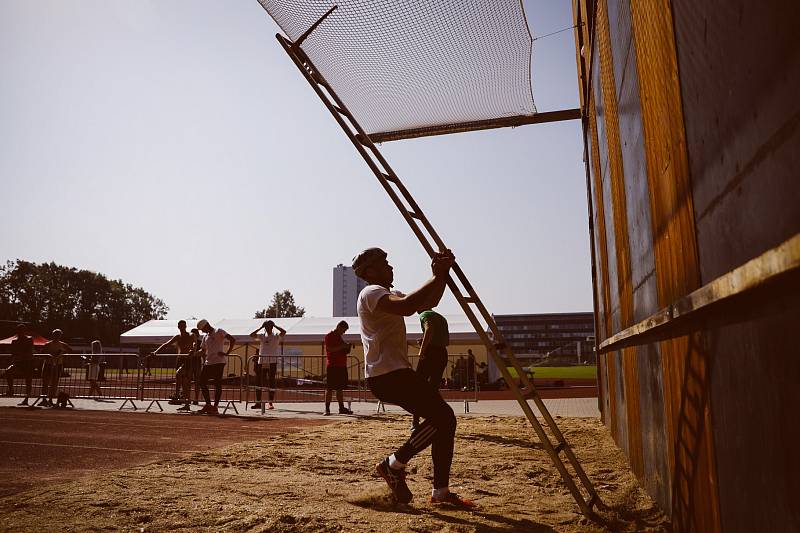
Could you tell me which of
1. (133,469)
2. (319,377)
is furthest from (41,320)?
(133,469)

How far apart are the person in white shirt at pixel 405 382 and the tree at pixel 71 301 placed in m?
92.6

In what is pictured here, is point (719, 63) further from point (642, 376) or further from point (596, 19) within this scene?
point (596, 19)

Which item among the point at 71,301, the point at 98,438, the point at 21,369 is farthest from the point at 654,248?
the point at 71,301

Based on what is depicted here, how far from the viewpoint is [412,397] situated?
390cm

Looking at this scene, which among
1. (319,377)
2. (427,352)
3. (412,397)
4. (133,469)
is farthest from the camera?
(319,377)

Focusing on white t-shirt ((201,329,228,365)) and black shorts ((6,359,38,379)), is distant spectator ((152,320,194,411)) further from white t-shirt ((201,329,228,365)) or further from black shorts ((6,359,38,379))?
black shorts ((6,359,38,379))

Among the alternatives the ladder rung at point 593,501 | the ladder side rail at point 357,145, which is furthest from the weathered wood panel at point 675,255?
the ladder side rail at point 357,145

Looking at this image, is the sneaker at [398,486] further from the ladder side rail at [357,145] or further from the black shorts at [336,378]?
the black shorts at [336,378]

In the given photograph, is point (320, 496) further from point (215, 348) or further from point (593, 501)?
point (215, 348)

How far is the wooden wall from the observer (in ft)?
4.41

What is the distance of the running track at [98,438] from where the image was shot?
534cm

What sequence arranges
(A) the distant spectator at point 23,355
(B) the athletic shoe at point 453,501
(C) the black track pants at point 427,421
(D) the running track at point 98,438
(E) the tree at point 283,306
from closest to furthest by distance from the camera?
1. (B) the athletic shoe at point 453,501
2. (C) the black track pants at point 427,421
3. (D) the running track at point 98,438
4. (A) the distant spectator at point 23,355
5. (E) the tree at point 283,306

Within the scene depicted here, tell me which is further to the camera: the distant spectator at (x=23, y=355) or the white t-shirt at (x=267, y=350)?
the distant spectator at (x=23, y=355)

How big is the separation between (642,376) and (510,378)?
86cm
